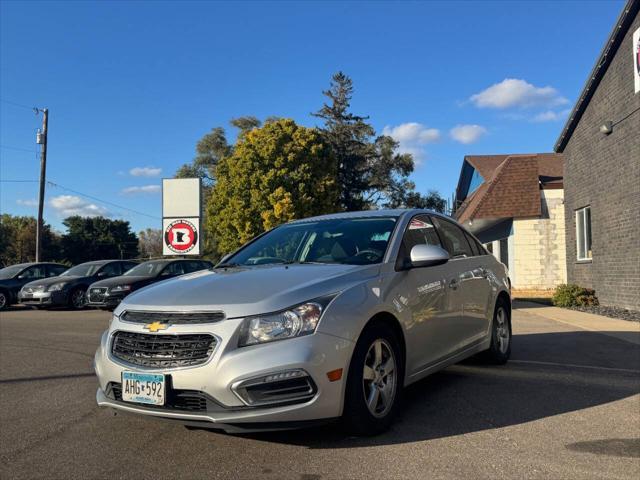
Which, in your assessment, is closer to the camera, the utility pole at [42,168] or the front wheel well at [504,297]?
the front wheel well at [504,297]

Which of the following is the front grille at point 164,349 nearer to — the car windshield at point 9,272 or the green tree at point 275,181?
the car windshield at point 9,272

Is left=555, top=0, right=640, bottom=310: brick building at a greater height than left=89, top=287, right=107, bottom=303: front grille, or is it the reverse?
left=555, top=0, right=640, bottom=310: brick building

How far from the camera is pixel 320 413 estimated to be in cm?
356

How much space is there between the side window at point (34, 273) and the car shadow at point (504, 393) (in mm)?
17021

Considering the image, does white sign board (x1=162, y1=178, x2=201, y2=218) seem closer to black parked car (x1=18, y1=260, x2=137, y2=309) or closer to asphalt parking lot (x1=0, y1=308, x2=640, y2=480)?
black parked car (x1=18, y1=260, x2=137, y2=309)

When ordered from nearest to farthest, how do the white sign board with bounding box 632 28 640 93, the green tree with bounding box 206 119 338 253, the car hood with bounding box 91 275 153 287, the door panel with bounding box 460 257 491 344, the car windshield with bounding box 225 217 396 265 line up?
the car windshield with bounding box 225 217 396 265 → the door panel with bounding box 460 257 491 344 → the white sign board with bounding box 632 28 640 93 → the car hood with bounding box 91 275 153 287 → the green tree with bounding box 206 119 338 253

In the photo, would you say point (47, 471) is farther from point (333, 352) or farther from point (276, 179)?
point (276, 179)

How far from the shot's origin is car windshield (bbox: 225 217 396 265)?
4.72 m

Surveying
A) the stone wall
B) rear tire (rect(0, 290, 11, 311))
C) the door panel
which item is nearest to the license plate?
the door panel

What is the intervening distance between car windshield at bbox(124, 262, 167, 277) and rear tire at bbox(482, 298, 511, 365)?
37.4ft

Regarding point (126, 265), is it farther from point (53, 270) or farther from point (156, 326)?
point (156, 326)

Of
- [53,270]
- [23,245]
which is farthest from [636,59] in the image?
[23,245]

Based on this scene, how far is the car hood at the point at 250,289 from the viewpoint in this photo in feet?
11.9

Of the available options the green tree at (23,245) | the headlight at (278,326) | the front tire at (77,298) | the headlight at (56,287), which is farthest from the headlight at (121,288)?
the green tree at (23,245)
